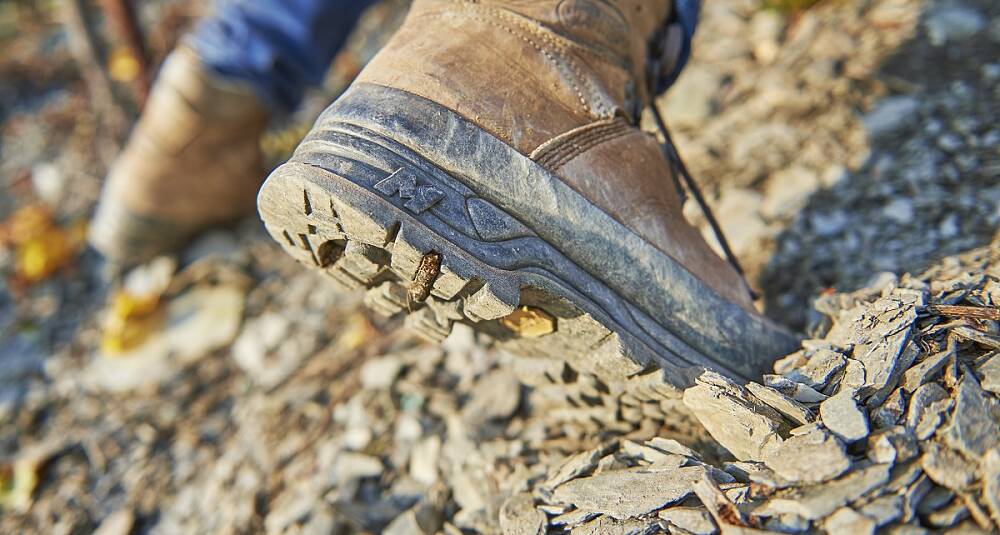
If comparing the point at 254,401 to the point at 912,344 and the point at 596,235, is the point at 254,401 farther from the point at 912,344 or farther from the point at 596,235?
the point at 912,344

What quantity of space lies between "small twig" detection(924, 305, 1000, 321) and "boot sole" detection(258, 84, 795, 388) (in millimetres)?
326

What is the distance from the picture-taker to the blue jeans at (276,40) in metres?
2.42

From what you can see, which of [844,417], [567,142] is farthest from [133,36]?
[844,417]

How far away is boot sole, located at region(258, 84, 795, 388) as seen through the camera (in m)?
1.23

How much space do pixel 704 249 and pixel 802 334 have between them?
0.32 m

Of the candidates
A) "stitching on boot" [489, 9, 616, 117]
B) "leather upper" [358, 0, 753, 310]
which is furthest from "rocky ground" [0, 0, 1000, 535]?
"stitching on boot" [489, 9, 616, 117]

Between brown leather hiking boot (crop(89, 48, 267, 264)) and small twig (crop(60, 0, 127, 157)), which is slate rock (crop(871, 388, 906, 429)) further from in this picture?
small twig (crop(60, 0, 127, 157))

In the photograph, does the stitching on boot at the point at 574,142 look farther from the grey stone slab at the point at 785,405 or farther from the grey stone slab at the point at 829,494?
the grey stone slab at the point at 829,494

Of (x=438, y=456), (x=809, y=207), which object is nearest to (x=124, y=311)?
(x=438, y=456)

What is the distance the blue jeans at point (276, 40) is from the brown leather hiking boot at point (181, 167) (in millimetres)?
113

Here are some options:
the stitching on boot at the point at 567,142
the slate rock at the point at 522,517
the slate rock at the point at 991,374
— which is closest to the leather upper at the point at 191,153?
the stitching on boot at the point at 567,142

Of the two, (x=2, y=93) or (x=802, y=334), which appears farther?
(x=2, y=93)

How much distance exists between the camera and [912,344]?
1250mm

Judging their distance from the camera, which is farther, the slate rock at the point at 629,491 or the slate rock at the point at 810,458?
the slate rock at the point at 629,491
